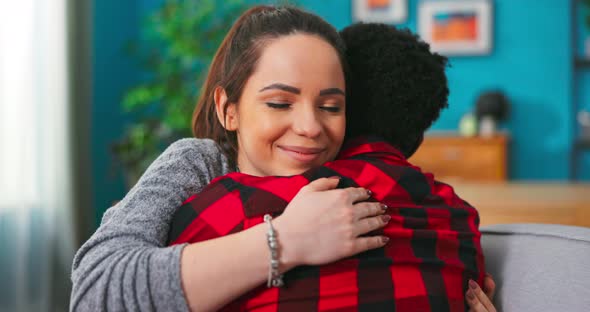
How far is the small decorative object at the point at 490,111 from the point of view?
16.4ft

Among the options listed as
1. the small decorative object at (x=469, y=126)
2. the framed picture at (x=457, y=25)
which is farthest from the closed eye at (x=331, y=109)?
the framed picture at (x=457, y=25)

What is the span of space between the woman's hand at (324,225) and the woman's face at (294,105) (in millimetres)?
154

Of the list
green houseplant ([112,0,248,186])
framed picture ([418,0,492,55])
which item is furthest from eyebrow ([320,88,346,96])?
framed picture ([418,0,492,55])

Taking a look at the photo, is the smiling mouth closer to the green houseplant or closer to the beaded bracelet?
the beaded bracelet

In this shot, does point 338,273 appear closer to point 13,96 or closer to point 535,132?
point 13,96

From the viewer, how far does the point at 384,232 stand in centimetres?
84

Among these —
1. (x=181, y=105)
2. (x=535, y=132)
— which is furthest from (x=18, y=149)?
(x=535, y=132)

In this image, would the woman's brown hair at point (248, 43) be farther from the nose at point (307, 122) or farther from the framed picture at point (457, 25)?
the framed picture at point (457, 25)

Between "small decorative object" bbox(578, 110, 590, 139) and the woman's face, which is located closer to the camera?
the woman's face

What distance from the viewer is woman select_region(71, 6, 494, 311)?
0.75 metres

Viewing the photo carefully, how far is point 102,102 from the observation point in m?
4.74

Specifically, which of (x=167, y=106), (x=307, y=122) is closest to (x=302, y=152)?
(x=307, y=122)

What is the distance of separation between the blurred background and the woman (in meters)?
1.60

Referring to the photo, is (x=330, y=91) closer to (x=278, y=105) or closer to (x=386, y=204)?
(x=278, y=105)
